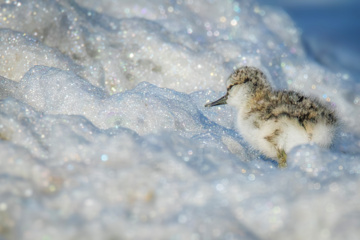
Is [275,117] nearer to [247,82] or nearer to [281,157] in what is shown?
[281,157]

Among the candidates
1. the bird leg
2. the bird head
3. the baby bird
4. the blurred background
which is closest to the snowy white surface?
the bird leg

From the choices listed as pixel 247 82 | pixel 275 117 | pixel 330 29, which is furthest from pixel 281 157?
pixel 330 29

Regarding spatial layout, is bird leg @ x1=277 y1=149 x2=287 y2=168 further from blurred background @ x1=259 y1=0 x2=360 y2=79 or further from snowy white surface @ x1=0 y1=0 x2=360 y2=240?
blurred background @ x1=259 y1=0 x2=360 y2=79

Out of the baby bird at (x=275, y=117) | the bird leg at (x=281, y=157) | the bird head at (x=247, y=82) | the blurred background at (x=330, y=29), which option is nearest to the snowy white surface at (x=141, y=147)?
the bird leg at (x=281, y=157)

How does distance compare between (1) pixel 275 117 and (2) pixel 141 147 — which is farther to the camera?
(1) pixel 275 117

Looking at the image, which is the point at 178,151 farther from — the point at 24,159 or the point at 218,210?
the point at 24,159

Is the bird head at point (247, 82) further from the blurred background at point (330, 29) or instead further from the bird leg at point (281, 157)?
the blurred background at point (330, 29)
